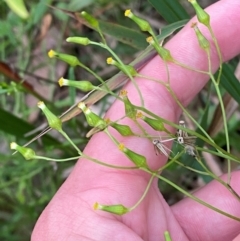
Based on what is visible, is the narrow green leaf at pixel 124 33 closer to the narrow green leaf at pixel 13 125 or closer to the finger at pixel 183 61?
the finger at pixel 183 61

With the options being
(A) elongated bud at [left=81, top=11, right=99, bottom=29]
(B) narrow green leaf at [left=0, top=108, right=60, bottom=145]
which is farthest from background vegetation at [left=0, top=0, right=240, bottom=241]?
(A) elongated bud at [left=81, top=11, right=99, bottom=29]

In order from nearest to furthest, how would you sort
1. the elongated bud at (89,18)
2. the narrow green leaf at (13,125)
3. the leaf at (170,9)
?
the elongated bud at (89,18)
the leaf at (170,9)
the narrow green leaf at (13,125)

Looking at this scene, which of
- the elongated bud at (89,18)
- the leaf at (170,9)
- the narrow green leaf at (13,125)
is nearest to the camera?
the elongated bud at (89,18)

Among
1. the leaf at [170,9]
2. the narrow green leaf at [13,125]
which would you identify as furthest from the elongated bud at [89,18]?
the narrow green leaf at [13,125]

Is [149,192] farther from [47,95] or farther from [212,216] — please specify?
[47,95]

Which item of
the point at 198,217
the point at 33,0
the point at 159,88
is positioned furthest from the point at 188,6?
the point at 198,217

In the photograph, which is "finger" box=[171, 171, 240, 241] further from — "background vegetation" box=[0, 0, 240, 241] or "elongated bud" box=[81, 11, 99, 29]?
"elongated bud" box=[81, 11, 99, 29]

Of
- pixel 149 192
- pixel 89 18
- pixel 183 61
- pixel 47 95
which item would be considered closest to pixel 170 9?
pixel 183 61
